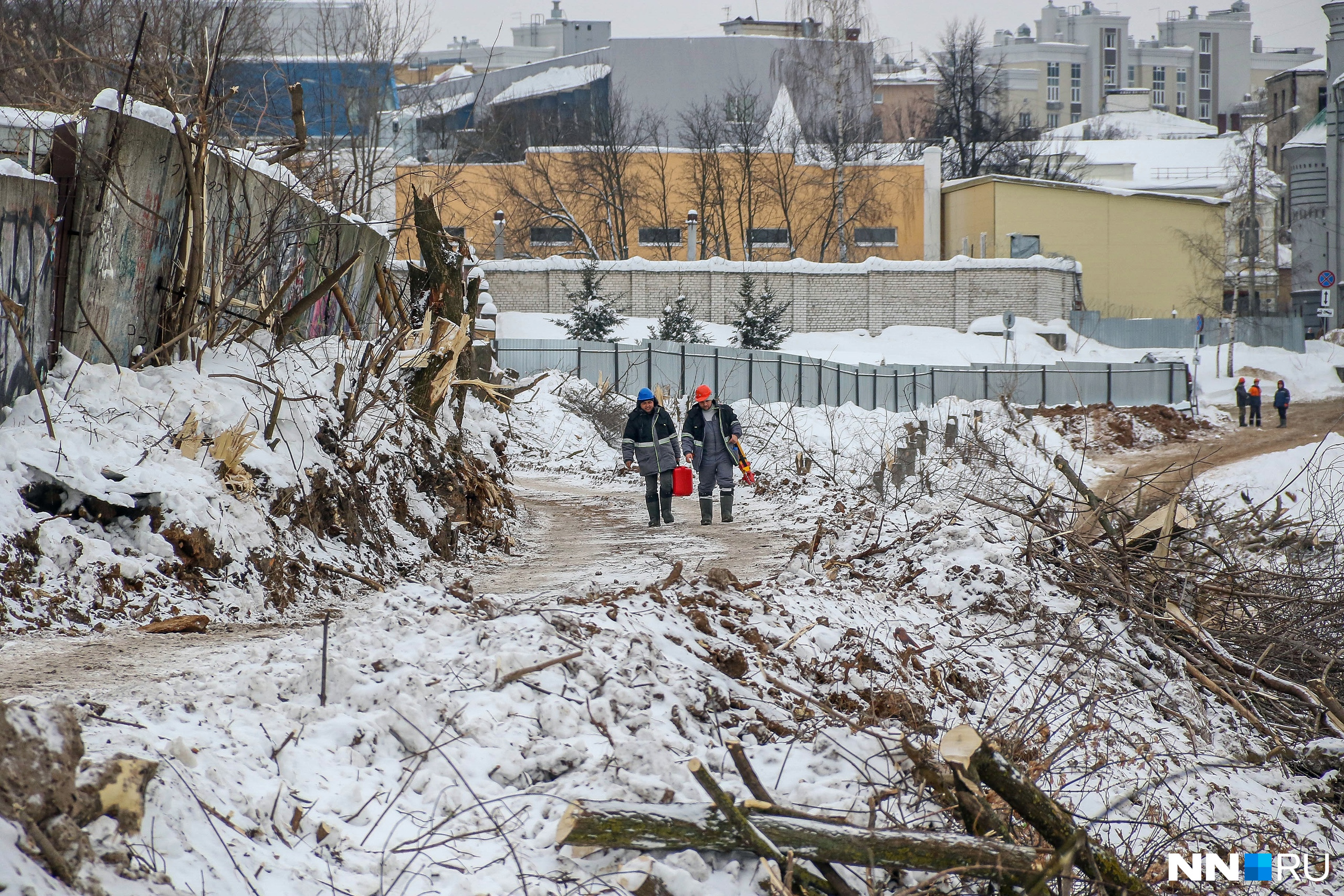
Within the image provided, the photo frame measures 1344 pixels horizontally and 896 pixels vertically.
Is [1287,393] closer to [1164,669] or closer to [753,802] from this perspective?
[1164,669]

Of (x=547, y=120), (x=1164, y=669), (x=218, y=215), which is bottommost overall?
(x=1164, y=669)

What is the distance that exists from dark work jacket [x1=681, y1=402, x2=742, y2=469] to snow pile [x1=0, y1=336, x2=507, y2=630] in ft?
11.5

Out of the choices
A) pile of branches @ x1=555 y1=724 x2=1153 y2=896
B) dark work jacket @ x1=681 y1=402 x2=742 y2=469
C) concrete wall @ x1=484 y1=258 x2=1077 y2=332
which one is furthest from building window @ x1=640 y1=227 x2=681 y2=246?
pile of branches @ x1=555 y1=724 x2=1153 y2=896

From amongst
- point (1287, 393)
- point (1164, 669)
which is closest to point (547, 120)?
point (1287, 393)

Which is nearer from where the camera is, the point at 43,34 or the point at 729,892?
the point at 729,892

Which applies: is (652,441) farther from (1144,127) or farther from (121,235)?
(1144,127)

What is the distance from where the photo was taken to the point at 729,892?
382 centimetres

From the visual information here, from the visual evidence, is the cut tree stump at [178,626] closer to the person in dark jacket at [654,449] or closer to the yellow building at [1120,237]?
the person in dark jacket at [654,449]

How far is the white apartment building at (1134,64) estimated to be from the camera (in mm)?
94250

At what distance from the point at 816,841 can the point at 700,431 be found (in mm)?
8262

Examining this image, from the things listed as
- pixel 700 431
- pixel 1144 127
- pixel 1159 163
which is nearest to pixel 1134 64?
pixel 1144 127

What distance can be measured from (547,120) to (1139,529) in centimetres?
4621

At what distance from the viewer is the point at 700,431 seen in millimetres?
11938

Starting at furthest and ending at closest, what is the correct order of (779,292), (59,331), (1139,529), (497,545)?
(779,292) < (497,545) < (1139,529) < (59,331)
